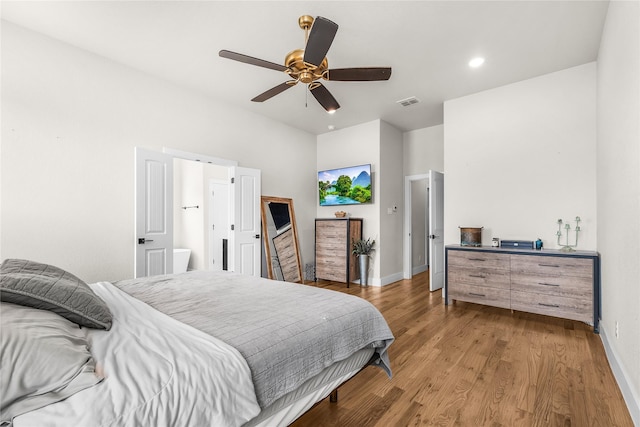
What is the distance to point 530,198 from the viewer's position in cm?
364

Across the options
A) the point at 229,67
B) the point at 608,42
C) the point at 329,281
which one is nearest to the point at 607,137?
the point at 608,42

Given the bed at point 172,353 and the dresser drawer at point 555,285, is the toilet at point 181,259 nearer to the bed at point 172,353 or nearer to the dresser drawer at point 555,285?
the bed at point 172,353

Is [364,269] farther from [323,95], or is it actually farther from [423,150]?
[323,95]

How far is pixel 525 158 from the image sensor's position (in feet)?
12.1

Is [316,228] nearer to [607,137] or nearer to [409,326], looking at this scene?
[409,326]

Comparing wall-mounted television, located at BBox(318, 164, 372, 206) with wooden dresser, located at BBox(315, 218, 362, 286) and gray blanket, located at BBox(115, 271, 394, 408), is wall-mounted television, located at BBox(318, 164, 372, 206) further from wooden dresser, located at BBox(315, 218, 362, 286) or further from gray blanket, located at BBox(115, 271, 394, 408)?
gray blanket, located at BBox(115, 271, 394, 408)

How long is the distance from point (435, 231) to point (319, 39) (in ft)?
12.0

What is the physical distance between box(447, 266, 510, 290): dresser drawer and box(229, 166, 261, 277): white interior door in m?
2.83

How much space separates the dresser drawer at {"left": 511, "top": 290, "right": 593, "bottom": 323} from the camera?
297 centimetres

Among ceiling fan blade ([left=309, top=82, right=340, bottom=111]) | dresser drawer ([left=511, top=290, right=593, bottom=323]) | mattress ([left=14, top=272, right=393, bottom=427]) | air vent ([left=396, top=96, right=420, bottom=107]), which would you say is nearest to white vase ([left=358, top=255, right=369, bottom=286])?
dresser drawer ([left=511, top=290, right=593, bottom=323])

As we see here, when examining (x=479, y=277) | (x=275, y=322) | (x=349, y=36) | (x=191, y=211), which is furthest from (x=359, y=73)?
(x=191, y=211)

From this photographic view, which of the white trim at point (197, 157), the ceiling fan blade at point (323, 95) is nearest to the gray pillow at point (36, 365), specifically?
the ceiling fan blade at point (323, 95)

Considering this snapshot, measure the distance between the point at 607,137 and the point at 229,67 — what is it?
383 cm

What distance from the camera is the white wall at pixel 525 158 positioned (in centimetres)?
334
